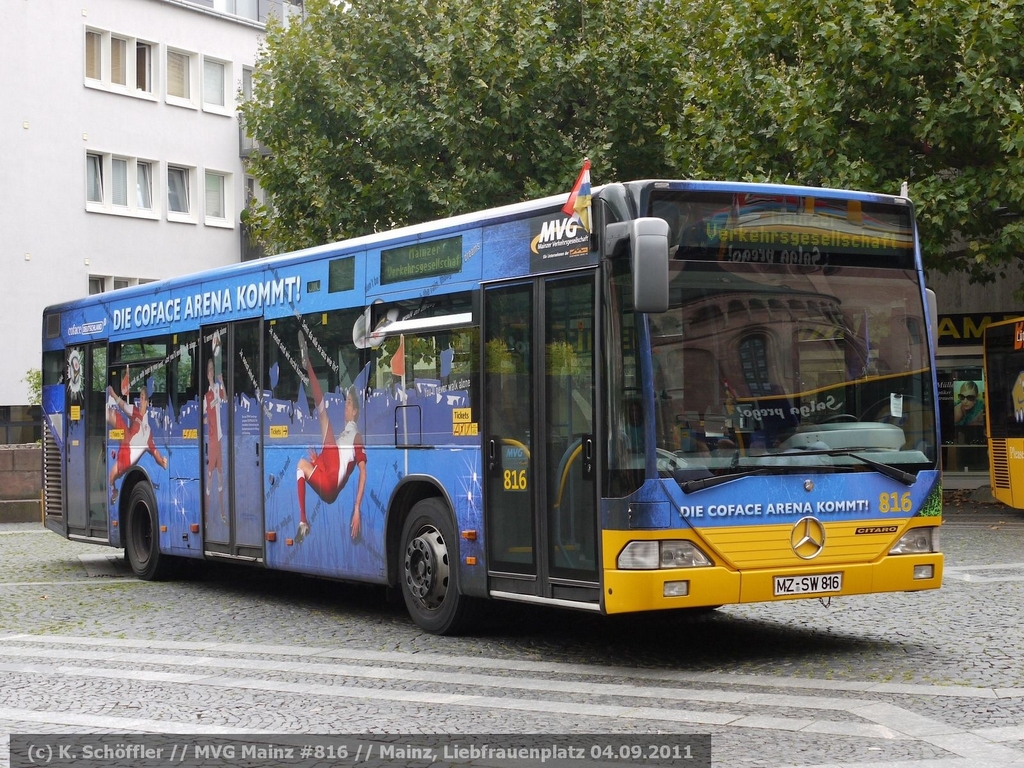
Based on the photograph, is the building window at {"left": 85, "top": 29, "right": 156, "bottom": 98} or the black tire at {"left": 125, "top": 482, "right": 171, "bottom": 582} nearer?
the black tire at {"left": 125, "top": 482, "right": 171, "bottom": 582}

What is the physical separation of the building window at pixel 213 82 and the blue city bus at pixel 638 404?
3402 cm

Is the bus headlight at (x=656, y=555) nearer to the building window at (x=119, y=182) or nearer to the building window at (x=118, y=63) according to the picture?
the building window at (x=118, y=63)

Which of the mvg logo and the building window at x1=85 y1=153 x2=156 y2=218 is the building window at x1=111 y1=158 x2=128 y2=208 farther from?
the mvg logo

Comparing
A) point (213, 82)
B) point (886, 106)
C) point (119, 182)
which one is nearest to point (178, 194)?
point (119, 182)

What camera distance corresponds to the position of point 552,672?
930cm

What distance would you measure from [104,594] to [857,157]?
44.6 ft

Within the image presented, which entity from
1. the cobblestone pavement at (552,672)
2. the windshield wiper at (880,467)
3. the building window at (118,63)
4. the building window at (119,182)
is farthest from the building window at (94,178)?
the windshield wiper at (880,467)

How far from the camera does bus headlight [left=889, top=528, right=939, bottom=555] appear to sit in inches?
380

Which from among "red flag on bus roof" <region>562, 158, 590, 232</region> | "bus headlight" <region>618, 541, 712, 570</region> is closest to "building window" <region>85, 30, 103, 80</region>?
"red flag on bus roof" <region>562, 158, 590, 232</region>

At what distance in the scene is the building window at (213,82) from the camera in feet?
146

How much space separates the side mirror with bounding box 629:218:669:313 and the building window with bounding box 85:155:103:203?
3444 cm

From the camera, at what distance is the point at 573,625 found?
1154 centimetres

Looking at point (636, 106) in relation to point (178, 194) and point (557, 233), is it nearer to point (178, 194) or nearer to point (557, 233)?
point (557, 233)

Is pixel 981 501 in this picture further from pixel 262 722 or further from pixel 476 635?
pixel 262 722
